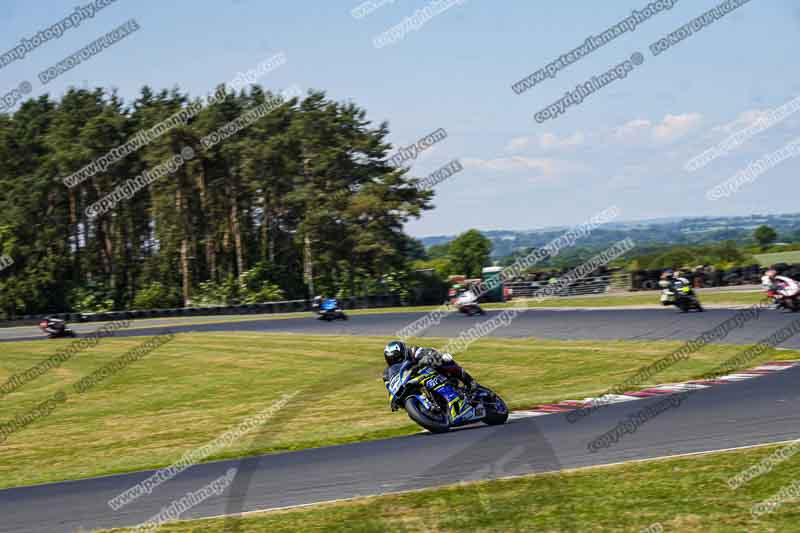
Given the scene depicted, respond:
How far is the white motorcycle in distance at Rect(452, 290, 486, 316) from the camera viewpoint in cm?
3547

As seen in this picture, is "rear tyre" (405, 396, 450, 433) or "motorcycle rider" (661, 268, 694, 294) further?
"motorcycle rider" (661, 268, 694, 294)

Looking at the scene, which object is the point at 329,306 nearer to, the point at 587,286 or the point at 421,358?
the point at 587,286

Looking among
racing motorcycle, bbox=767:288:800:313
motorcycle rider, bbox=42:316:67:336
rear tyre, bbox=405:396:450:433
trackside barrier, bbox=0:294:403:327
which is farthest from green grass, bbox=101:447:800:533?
trackside barrier, bbox=0:294:403:327

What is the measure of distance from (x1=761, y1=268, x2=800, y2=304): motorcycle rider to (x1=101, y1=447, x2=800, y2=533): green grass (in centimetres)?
1811

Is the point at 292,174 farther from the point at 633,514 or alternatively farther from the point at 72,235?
the point at 633,514

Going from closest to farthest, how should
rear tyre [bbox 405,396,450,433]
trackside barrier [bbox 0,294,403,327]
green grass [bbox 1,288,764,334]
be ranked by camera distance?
1. rear tyre [bbox 405,396,450,433]
2. green grass [bbox 1,288,764,334]
3. trackside barrier [bbox 0,294,403,327]

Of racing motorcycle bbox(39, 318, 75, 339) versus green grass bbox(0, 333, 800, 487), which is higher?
racing motorcycle bbox(39, 318, 75, 339)

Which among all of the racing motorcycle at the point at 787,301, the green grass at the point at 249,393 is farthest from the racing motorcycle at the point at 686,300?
the green grass at the point at 249,393

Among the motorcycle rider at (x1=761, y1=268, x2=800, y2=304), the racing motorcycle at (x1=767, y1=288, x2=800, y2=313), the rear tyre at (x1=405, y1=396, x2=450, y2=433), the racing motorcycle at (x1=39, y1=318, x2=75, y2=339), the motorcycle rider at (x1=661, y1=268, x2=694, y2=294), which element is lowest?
the racing motorcycle at (x1=767, y1=288, x2=800, y2=313)

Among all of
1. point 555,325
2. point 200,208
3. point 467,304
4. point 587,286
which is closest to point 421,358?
point 555,325

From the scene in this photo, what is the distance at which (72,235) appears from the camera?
67062 millimetres

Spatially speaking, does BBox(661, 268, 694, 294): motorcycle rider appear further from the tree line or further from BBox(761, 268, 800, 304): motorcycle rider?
the tree line

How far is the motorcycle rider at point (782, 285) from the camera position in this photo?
83.0ft

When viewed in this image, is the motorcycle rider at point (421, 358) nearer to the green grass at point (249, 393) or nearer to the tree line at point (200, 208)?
the green grass at point (249, 393)
